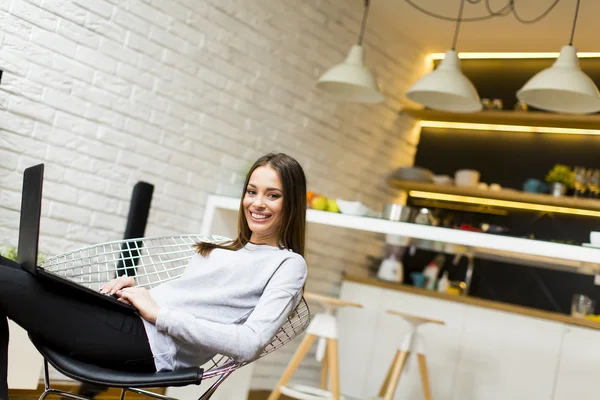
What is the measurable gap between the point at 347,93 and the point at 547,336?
1771 mm

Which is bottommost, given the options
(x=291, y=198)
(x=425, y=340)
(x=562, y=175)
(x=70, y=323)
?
(x=425, y=340)

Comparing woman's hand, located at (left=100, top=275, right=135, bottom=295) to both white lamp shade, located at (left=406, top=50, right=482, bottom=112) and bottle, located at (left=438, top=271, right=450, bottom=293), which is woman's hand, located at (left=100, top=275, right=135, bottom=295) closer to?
white lamp shade, located at (left=406, top=50, right=482, bottom=112)

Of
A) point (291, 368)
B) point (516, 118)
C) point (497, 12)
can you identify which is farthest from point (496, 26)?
point (291, 368)

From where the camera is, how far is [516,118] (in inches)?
203

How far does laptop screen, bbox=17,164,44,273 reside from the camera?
1.68 m

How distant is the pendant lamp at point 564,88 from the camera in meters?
3.30

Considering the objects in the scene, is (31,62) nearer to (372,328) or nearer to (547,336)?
(372,328)

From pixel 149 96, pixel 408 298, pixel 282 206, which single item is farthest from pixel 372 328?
pixel 282 206

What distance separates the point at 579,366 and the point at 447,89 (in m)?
1.74

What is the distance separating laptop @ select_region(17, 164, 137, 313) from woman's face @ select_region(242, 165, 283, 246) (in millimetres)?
444

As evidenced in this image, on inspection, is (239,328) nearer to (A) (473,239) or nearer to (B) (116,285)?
(B) (116,285)

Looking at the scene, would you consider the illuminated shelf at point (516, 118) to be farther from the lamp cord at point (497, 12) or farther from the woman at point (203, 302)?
the woman at point (203, 302)

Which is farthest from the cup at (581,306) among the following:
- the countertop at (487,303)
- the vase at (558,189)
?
the vase at (558,189)

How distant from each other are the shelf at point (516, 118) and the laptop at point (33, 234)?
12.7ft
